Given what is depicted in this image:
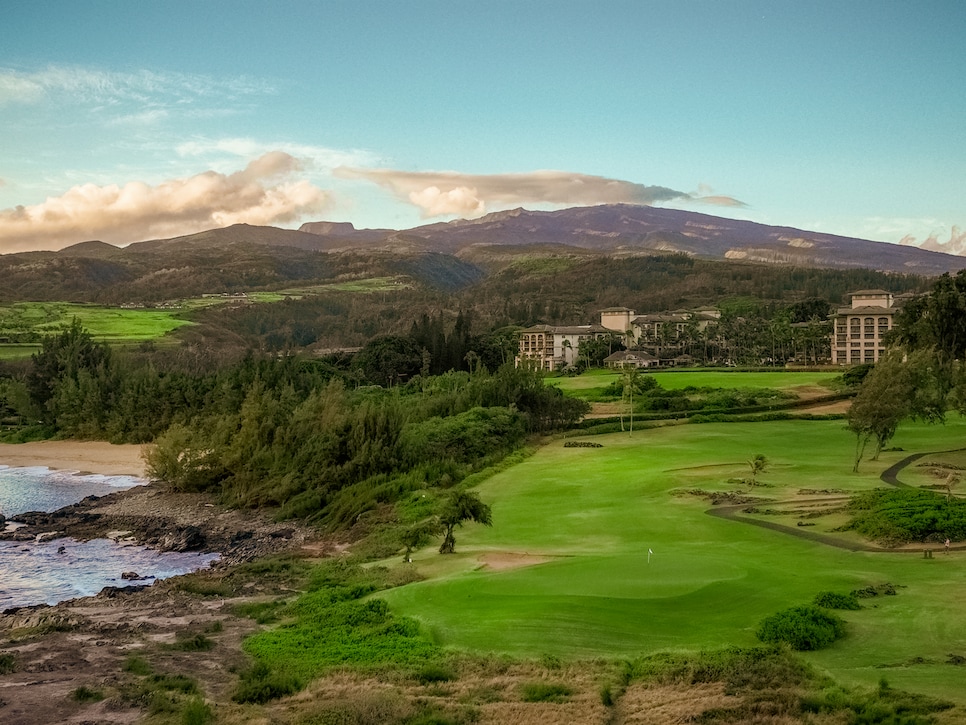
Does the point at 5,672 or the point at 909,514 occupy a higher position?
the point at 909,514

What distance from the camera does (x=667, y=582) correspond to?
23.2m

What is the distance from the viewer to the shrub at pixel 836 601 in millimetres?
20734

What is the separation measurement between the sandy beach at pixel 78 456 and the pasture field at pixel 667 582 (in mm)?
31513

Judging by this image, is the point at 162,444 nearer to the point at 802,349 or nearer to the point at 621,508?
the point at 621,508

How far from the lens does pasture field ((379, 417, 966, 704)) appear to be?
19.1 m

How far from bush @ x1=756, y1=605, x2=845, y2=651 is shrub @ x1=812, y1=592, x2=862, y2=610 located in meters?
0.86

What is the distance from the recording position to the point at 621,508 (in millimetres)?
36594

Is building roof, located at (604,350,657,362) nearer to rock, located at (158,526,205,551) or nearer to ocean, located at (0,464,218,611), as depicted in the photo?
ocean, located at (0,464,218,611)

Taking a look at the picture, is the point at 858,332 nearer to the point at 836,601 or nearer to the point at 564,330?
the point at 564,330

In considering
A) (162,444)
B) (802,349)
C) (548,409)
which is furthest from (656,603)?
(802,349)

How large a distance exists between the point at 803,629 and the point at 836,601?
242 centimetres

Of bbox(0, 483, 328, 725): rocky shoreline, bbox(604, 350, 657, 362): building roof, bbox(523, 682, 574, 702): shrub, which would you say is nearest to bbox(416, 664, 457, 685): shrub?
bbox(523, 682, 574, 702): shrub

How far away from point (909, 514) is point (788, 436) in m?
33.7

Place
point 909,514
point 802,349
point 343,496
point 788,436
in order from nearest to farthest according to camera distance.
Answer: point 909,514 < point 343,496 < point 788,436 < point 802,349
